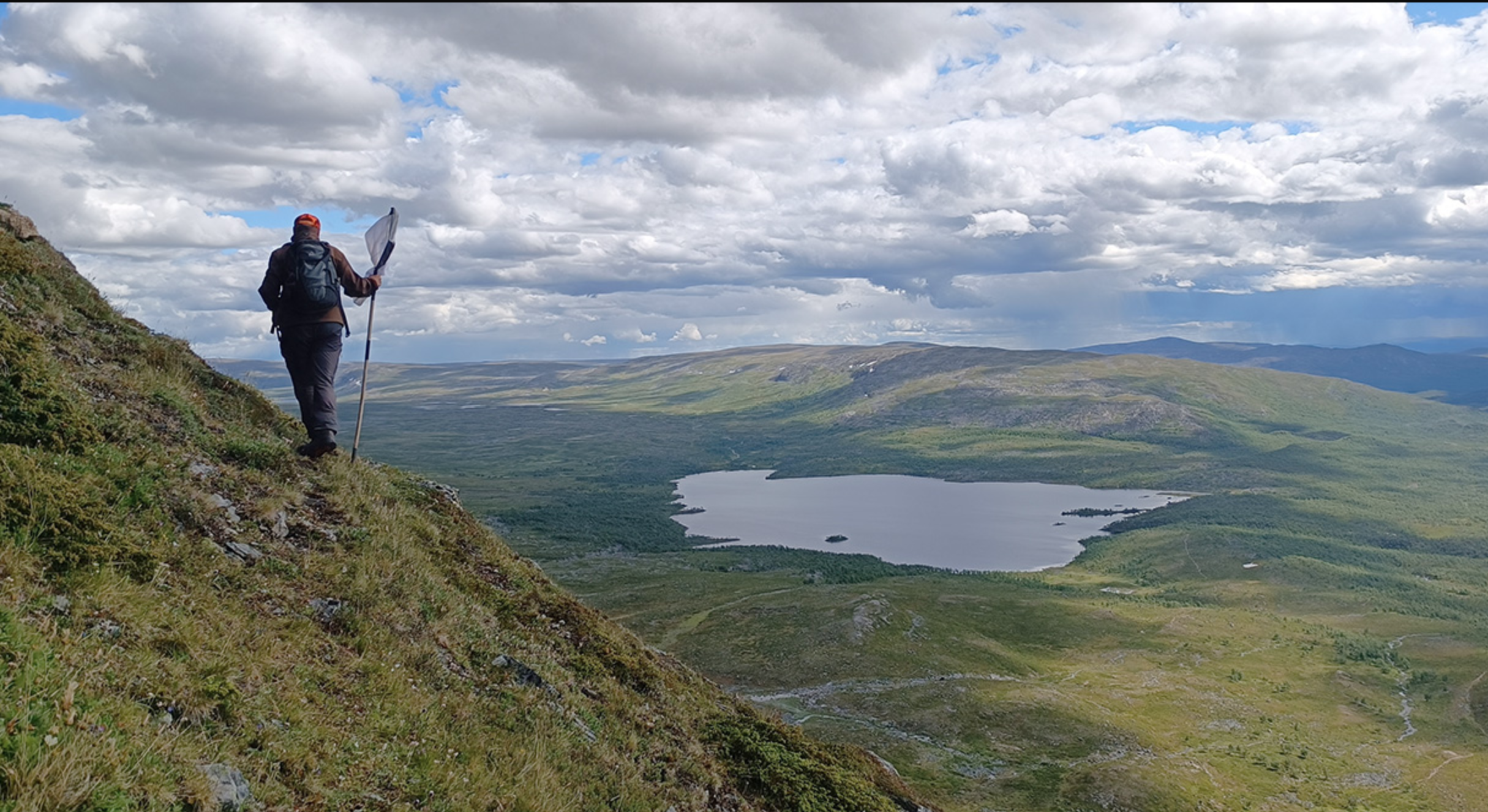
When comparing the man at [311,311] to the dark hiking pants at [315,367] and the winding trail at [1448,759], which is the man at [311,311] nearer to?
the dark hiking pants at [315,367]

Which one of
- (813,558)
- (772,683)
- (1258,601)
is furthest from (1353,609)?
(772,683)

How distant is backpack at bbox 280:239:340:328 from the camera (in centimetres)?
1606

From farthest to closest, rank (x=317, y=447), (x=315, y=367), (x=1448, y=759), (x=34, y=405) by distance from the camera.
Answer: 1. (x=1448, y=759)
2. (x=317, y=447)
3. (x=315, y=367)
4. (x=34, y=405)

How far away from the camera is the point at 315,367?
1673 cm

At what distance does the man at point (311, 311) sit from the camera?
635 inches

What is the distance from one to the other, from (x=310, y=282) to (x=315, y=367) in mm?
1733

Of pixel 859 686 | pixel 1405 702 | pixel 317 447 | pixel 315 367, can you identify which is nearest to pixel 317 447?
pixel 317 447

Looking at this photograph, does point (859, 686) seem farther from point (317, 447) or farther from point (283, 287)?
point (283, 287)

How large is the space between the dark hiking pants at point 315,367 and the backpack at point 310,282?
36 centimetres

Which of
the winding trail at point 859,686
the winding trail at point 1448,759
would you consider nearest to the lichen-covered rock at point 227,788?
the winding trail at point 859,686

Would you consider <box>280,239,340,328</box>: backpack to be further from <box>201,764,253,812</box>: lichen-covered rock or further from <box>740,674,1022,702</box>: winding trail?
<box>740,674,1022,702</box>: winding trail

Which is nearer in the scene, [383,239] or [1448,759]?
[383,239]

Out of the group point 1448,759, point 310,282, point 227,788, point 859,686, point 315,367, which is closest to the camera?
point 227,788

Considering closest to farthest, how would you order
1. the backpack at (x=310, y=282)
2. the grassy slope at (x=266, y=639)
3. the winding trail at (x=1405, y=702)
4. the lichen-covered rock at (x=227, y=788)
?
1. the lichen-covered rock at (x=227, y=788)
2. the grassy slope at (x=266, y=639)
3. the backpack at (x=310, y=282)
4. the winding trail at (x=1405, y=702)
